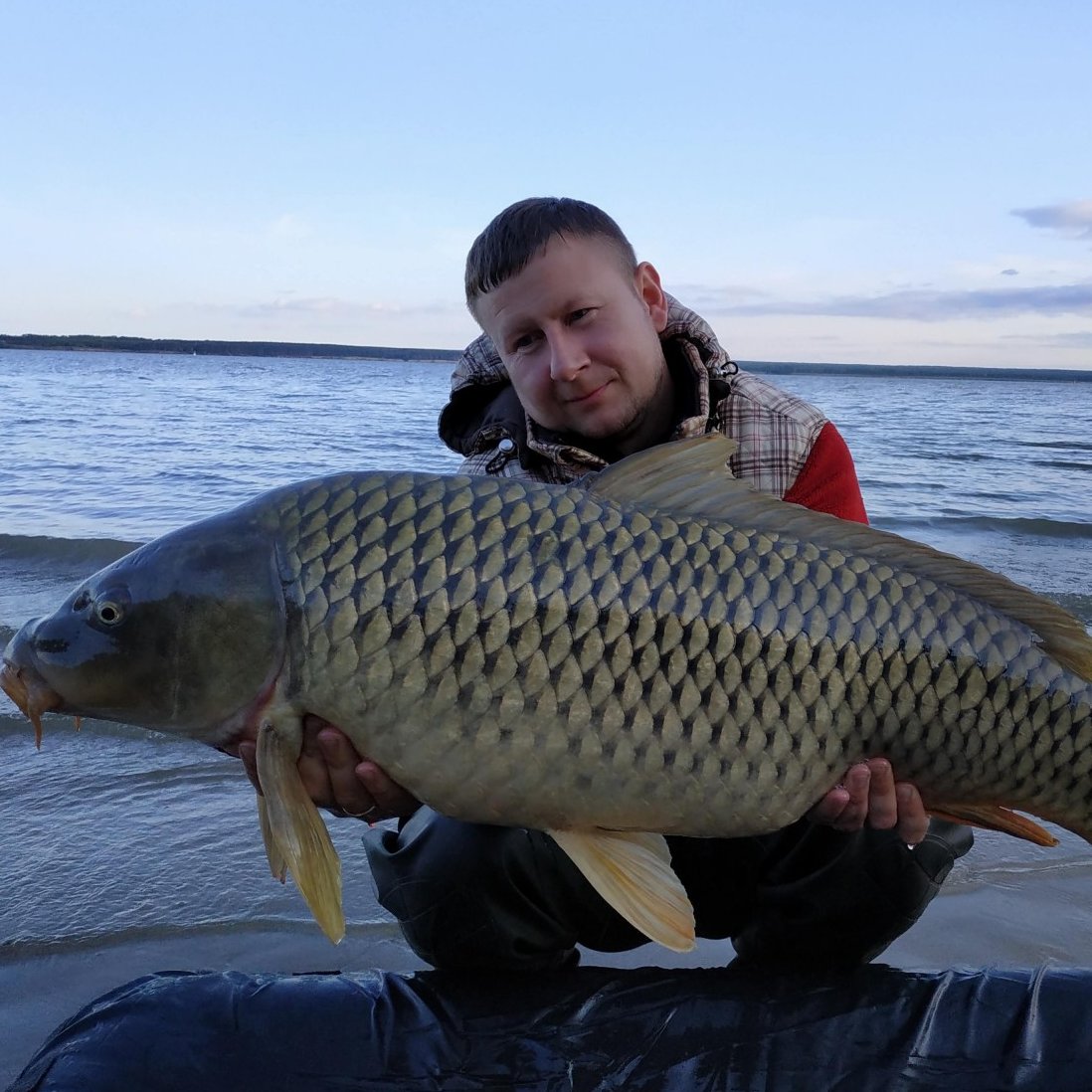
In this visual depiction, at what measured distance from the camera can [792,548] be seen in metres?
1.67

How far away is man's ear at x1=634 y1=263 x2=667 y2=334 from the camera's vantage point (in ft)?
8.15

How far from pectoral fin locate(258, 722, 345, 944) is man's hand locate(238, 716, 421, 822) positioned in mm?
42

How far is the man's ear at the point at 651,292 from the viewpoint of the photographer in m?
2.48

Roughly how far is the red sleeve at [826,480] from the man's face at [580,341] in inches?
15.4

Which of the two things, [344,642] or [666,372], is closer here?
[344,642]

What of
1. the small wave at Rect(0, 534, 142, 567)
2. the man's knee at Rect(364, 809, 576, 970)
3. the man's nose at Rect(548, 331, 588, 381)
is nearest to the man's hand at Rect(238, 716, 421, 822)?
the man's knee at Rect(364, 809, 576, 970)

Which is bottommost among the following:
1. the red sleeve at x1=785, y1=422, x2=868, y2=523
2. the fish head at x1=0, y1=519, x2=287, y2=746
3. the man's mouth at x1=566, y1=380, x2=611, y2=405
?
the fish head at x1=0, y1=519, x2=287, y2=746

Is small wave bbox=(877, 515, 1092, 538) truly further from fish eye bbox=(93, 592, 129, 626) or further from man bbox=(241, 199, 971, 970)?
fish eye bbox=(93, 592, 129, 626)

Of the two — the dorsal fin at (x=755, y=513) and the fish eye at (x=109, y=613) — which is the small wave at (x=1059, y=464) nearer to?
the dorsal fin at (x=755, y=513)

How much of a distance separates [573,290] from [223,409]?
2147 centimetres

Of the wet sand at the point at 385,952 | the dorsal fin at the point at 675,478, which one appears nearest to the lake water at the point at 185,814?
the wet sand at the point at 385,952

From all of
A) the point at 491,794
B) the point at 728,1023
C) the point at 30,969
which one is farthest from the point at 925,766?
the point at 30,969

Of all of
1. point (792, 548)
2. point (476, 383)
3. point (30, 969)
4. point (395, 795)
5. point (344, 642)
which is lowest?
point (30, 969)

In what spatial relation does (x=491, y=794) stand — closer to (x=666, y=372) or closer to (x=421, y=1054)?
(x=421, y=1054)
